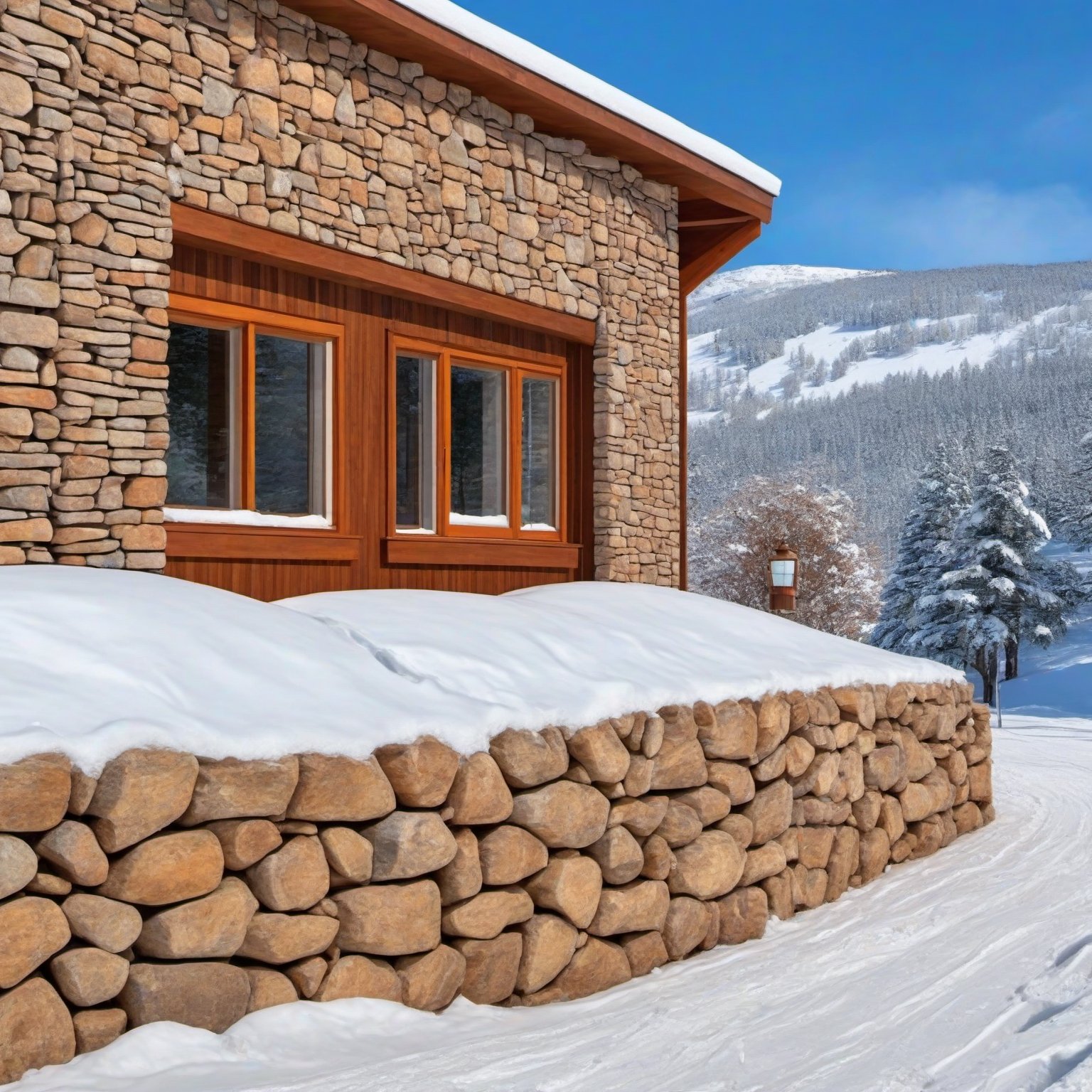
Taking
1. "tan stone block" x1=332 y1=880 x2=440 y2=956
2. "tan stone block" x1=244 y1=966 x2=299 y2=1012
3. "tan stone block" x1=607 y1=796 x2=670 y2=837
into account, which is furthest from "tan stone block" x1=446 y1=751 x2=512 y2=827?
"tan stone block" x1=244 y1=966 x2=299 y2=1012

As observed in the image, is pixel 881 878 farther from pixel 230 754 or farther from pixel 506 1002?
pixel 230 754

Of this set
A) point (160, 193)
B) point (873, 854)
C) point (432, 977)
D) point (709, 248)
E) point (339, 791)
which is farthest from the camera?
point (709, 248)

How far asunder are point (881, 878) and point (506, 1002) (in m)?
3.38

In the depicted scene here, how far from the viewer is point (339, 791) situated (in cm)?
403

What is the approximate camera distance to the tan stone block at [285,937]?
3.84 metres

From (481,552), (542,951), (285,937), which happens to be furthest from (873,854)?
(285,937)

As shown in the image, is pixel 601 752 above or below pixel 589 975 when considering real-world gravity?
above

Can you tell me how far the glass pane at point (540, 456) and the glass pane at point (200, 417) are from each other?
106 inches

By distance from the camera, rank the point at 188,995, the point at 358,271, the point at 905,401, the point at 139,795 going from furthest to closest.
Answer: the point at 905,401 < the point at 358,271 < the point at 188,995 < the point at 139,795

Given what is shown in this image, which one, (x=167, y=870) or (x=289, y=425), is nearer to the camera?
(x=167, y=870)

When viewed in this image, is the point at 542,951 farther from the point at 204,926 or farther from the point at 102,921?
the point at 102,921

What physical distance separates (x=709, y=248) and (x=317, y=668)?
24.8ft

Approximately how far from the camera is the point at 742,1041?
4219 mm

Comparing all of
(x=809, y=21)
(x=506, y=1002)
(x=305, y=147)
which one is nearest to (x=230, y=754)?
(x=506, y=1002)
